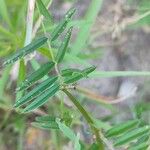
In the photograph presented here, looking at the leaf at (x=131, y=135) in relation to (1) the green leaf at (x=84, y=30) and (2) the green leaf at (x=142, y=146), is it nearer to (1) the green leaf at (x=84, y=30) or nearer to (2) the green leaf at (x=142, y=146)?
(2) the green leaf at (x=142, y=146)

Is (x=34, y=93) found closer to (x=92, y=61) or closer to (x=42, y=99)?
(x=42, y=99)

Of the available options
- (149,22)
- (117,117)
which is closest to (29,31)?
(149,22)

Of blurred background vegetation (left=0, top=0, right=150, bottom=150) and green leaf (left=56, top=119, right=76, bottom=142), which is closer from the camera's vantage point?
green leaf (left=56, top=119, right=76, bottom=142)

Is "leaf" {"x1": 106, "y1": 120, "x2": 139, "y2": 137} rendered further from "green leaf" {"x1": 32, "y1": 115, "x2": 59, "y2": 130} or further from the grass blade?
the grass blade

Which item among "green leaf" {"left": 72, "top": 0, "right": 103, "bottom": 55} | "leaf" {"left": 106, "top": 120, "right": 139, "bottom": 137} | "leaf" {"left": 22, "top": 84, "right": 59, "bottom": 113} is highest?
"green leaf" {"left": 72, "top": 0, "right": 103, "bottom": 55}

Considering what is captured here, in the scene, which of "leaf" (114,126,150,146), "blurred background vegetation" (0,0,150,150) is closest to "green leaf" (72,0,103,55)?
"blurred background vegetation" (0,0,150,150)

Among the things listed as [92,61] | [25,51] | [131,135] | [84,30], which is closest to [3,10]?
[84,30]
